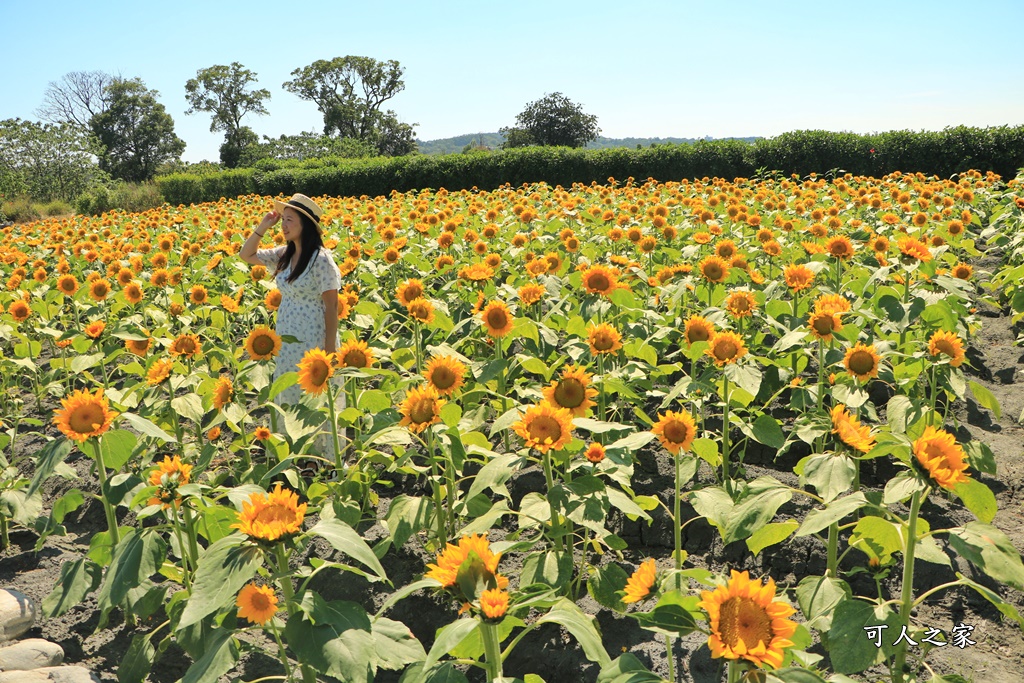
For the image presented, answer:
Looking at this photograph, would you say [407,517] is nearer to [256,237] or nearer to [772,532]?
[772,532]

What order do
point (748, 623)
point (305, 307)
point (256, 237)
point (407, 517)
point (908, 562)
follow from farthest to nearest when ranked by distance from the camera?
point (256, 237) < point (305, 307) < point (407, 517) < point (908, 562) < point (748, 623)

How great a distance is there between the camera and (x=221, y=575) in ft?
5.52

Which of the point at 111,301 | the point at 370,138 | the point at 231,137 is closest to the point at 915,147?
the point at 111,301

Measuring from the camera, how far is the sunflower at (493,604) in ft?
5.29

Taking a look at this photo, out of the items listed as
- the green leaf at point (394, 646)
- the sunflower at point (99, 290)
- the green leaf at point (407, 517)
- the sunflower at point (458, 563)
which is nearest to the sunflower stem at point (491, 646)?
the sunflower at point (458, 563)

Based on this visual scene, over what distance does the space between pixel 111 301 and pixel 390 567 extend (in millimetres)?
4317

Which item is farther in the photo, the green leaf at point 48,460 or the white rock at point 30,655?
the white rock at point 30,655

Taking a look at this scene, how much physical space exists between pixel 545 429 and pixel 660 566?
1256 mm

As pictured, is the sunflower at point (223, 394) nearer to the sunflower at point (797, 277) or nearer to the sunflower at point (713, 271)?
the sunflower at point (713, 271)

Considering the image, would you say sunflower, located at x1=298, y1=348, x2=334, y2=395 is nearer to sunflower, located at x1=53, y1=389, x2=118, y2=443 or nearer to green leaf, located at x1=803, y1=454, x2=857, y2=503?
sunflower, located at x1=53, y1=389, x2=118, y2=443

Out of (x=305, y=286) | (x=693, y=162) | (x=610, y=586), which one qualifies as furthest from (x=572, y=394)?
(x=693, y=162)

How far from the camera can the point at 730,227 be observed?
6742 millimetres

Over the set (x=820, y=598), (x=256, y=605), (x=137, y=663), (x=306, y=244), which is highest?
(x=306, y=244)

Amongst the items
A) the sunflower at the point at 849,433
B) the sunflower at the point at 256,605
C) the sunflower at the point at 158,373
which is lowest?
the sunflower at the point at 256,605
